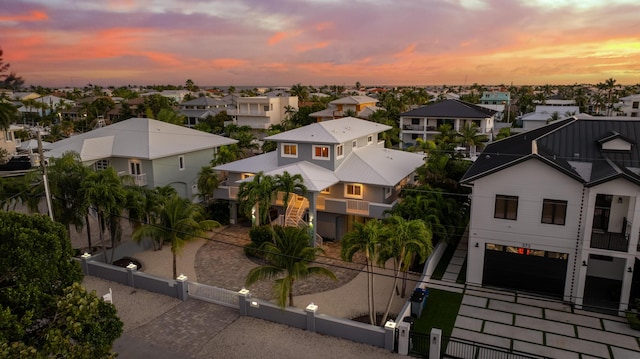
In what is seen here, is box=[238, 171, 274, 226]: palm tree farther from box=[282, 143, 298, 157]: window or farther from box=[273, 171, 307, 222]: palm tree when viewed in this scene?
box=[282, 143, 298, 157]: window

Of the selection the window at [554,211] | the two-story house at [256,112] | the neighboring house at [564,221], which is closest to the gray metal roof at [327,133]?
the neighboring house at [564,221]

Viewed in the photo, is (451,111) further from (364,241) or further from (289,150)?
(364,241)

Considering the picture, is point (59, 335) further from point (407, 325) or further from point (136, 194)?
point (136, 194)

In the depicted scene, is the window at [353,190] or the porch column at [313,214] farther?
the window at [353,190]

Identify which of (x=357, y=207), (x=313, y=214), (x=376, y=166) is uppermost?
(x=376, y=166)

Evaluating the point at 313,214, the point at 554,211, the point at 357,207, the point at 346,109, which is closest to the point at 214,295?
the point at 313,214

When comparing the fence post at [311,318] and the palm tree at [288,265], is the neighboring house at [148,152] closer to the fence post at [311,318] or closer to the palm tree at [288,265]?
the palm tree at [288,265]

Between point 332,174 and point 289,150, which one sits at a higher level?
point 289,150
